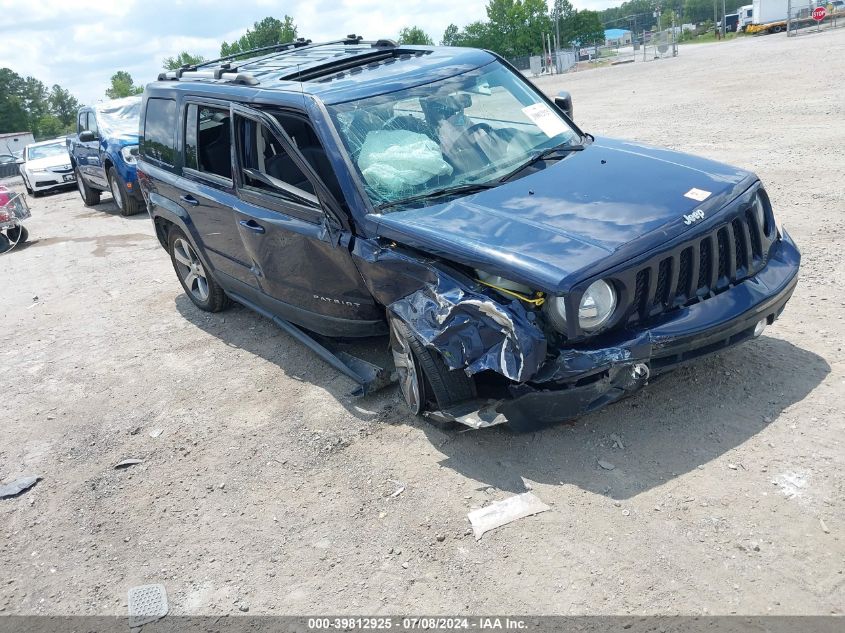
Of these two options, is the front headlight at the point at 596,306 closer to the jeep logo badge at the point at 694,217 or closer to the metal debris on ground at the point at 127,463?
the jeep logo badge at the point at 694,217

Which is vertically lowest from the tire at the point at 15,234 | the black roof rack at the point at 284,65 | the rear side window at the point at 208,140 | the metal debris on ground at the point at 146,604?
the metal debris on ground at the point at 146,604

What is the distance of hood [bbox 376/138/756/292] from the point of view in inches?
139

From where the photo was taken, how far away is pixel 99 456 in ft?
16.1

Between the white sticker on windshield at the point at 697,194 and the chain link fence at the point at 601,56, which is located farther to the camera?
the chain link fence at the point at 601,56

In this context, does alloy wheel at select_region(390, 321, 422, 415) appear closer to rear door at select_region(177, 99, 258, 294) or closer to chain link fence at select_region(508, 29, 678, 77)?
rear door at select_region(177, 99, 258, 294)

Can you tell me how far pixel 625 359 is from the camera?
11.5ft

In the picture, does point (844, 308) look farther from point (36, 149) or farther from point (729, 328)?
point (36, 149)

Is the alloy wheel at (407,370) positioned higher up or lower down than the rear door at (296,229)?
lower down

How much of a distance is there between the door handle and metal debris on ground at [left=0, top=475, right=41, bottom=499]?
207 cm

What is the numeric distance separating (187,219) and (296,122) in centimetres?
193

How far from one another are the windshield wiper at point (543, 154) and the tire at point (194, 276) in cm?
317

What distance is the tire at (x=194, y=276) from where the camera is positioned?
679 cm

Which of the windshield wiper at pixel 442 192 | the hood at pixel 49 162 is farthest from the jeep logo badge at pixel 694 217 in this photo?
the hood at pixel 49 162

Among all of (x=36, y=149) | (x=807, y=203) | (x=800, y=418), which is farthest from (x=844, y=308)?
(x=36, y=149)
